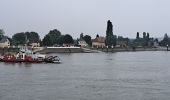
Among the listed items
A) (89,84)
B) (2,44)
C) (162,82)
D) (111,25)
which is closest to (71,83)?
(89,84)

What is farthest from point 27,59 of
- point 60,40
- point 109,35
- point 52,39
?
point 60,40

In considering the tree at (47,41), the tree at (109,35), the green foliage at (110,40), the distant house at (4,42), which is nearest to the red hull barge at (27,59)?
the distant house at (4,42)

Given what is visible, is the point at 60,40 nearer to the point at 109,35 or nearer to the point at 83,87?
the point at 109,35

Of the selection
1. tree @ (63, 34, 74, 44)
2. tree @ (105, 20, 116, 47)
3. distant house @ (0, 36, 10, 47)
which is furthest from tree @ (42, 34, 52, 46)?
tree @ (105, 20, 116, 47)

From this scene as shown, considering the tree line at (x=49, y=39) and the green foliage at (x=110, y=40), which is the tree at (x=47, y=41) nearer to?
the tree line at (x=49, y=39)

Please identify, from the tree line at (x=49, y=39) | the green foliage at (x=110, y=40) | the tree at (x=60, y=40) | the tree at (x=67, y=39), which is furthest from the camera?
the tree at (x=60, y=40)

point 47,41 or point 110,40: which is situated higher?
point 110,40

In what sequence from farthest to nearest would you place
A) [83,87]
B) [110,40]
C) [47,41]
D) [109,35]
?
1. [109,35]
2. [110,40]
3. [47,41]
4. [83,87]

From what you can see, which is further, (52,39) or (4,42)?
(52,39)

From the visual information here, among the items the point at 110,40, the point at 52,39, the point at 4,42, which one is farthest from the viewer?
the point at 52,39

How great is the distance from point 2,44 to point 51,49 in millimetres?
23785

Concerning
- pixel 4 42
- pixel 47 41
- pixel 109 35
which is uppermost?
pixel 109 35

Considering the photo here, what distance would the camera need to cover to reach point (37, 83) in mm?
46656

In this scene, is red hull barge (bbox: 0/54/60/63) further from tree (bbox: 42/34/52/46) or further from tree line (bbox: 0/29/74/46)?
tree line (bbox: 0/29/74/46)
